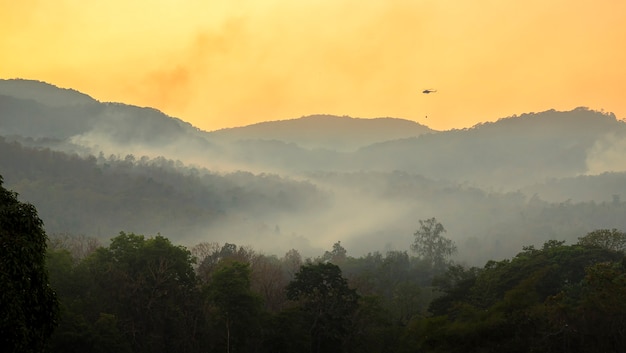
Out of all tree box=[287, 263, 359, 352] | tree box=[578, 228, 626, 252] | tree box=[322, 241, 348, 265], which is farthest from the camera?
tree box=[322, 241, 348, 265]

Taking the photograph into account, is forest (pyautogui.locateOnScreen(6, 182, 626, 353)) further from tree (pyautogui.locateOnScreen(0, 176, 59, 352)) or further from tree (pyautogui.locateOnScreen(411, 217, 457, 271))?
tree (pyautogui.locateOnScreen(411, 217, 457, 271))

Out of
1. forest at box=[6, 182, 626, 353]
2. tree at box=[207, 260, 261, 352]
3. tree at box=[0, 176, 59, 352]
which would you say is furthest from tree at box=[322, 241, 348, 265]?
tree at box=[0, 176, 59, 352]

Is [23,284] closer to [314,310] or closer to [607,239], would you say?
[314,310]

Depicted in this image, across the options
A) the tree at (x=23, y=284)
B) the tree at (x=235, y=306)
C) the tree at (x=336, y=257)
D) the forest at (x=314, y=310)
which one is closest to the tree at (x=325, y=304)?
the forest at (x=314, y=310)

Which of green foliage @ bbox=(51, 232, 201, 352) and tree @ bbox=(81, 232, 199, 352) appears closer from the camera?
green foliage @ bbox=(51, 232, 201, 352)

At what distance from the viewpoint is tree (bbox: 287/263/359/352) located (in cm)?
5275

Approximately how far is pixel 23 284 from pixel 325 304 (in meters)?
35.3

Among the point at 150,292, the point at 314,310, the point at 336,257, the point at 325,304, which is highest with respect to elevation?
the point at 336,257

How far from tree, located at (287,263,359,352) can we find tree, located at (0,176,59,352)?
3242 cm

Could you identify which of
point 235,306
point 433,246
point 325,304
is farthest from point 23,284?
point 433,246

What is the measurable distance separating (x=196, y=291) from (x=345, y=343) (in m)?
13.8

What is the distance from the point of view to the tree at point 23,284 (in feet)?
66.3

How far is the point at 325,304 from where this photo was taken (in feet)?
177

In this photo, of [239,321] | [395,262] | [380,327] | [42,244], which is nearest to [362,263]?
[395,262]
